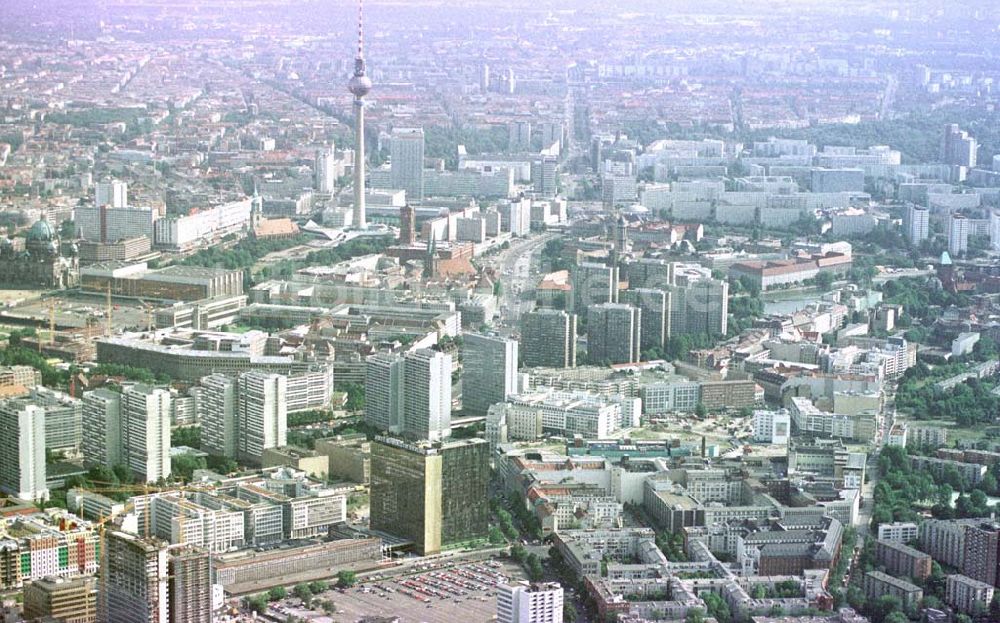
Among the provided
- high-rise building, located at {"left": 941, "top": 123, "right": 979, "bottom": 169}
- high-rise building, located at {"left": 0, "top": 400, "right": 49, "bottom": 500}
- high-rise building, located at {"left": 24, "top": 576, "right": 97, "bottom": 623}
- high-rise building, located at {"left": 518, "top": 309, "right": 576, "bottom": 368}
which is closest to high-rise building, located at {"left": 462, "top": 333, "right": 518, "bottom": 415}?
high-rise building, located at {"left": 518, "top": 309, "right": 576, "bottom": 368}

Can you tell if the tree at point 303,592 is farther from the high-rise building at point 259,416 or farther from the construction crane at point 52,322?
the construction crane at point 52,322

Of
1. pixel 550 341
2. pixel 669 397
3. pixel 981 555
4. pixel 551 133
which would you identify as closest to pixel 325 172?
pixel 551 133

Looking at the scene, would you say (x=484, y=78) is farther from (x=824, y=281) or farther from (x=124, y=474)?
(x=124, y=474)

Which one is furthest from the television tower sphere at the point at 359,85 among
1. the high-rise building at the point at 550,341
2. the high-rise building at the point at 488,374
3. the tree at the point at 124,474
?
the tree at the point at 124,474

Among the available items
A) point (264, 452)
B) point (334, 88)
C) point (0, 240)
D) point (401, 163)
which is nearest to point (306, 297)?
point (0, 240)

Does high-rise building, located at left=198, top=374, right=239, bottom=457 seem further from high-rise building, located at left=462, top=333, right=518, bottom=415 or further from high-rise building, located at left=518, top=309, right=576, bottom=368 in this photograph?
high-rise building, located at left=518, top=309, right=576, bottom=368

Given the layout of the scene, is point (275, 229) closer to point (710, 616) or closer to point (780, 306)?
point (780, 306)
